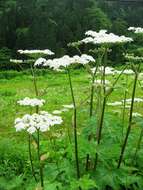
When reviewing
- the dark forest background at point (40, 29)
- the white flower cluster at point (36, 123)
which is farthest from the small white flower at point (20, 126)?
the dark forest background at point (40, 29)

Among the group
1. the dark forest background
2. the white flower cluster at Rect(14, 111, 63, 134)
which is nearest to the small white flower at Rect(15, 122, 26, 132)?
the white flower cluster at Rect(14, 111, 63, 134)

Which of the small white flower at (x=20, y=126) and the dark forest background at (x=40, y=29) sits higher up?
the small white flower at (x=20, y=126)

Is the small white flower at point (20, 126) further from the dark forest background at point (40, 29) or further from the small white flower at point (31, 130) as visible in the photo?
the dark forest background at point (40, 29)

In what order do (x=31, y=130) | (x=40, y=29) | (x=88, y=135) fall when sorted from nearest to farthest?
1. (x=31, y=130)
2. (x=88, y=135)
3. (x=40, y=29)

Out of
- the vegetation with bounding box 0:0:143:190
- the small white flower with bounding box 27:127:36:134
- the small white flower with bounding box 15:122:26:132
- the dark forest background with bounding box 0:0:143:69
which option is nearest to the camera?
the small white flower with bounding box 27:127:36:134

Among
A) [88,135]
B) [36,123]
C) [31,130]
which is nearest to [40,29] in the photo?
[88,135]

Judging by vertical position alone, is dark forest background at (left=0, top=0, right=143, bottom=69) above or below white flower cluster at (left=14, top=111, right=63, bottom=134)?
below

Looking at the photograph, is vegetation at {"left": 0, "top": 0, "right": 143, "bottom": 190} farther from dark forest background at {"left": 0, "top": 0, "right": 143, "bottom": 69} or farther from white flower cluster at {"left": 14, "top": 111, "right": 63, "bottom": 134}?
dark forest background at {"left": 0, "top": 0, "right": 143, "bottom": 69}

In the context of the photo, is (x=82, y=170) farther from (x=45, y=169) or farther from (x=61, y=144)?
(x=61, y=144)

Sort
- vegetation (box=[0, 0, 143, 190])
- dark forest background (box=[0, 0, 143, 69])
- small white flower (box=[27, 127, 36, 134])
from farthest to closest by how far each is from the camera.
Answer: dark forest background (box=[0, 0, 143, 69]) → vegetation (box=[0, 0, 143, 190]) → small white flower (box=[27, 127, 36, 134])

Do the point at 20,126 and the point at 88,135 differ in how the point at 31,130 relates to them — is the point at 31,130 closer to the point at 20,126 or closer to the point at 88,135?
the point at 20,126

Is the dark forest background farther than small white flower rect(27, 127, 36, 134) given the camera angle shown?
Yes

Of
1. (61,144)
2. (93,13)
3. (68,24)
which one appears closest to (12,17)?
(68,24)

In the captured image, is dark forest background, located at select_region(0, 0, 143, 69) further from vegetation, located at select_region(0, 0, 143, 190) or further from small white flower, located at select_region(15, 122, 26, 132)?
small white flower, located at select_region(15, 122, 26, 132)
